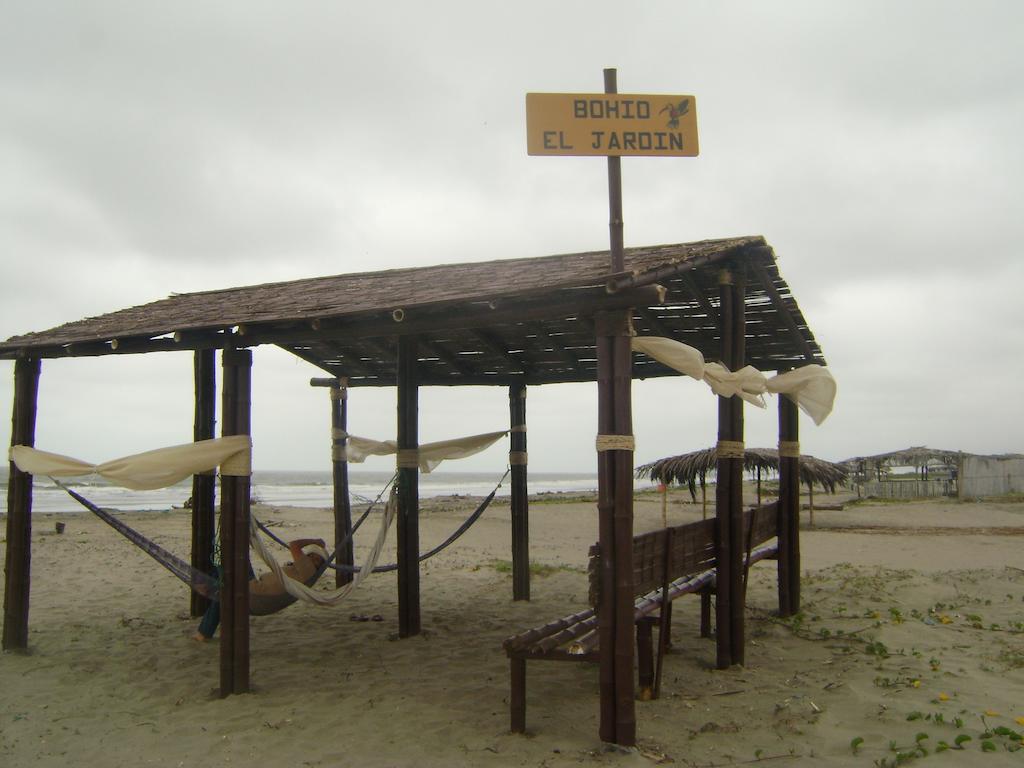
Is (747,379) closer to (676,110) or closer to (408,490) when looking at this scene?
(676,110)

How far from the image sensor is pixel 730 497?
15.6 feet

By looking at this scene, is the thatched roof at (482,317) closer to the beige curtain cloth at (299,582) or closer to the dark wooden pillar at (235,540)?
the dark wooden pillar at (235,540)

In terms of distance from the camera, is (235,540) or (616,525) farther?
(235,540)

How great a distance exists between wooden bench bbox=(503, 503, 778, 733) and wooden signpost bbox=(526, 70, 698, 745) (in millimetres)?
136

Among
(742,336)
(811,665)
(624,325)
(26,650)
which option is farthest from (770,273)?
(26,650)

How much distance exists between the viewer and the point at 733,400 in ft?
15.7

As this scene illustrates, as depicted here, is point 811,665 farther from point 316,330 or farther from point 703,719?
point 316,330

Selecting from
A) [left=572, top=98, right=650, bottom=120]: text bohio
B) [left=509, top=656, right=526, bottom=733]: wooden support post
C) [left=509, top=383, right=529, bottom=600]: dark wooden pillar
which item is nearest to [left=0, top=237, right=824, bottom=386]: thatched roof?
[left=509, top=383, right=529, bottom=600]: dark wooden pillar

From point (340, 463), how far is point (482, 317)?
347 cm

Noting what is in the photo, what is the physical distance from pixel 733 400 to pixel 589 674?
188 cm

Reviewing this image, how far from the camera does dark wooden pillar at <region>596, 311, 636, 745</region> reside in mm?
3432

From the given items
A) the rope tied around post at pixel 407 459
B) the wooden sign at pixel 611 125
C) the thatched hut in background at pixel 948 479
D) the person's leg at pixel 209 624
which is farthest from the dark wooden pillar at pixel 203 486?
the thatched hut in background at pixel 948 479

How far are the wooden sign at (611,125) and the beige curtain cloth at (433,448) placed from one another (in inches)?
116

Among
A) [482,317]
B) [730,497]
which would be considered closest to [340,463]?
[482,317]
